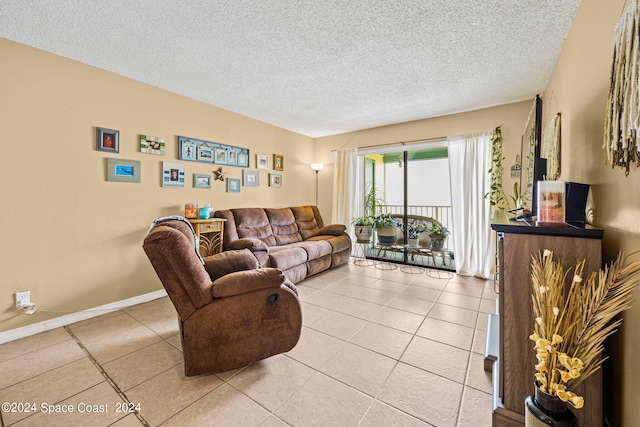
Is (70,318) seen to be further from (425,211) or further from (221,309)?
(425,211)

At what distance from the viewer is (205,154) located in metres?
3.45

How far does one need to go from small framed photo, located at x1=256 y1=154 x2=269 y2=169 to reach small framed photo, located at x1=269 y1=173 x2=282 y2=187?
20cm

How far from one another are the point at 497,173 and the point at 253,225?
3.57m

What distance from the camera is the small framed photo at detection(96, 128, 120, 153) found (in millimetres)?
2537

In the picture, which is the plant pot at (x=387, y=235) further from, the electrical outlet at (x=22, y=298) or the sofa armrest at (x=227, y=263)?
the electrical outlet at (x=22, y=298)

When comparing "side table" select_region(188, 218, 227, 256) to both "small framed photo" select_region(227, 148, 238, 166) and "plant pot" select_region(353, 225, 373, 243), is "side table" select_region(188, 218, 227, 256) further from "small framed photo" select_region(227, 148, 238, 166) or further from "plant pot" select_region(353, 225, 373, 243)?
"plant pot" select_region(353, 225, 373, 243)

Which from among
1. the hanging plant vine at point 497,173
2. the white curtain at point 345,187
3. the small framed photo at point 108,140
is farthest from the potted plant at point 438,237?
the small framed photo at point 108,140

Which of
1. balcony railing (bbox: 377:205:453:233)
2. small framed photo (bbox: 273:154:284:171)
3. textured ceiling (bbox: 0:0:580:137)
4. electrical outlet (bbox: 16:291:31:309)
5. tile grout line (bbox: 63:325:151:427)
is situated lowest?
tile grout line (bbox: 63:325:151:427)

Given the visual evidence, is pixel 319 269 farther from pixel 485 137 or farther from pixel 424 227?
pixel 485 137

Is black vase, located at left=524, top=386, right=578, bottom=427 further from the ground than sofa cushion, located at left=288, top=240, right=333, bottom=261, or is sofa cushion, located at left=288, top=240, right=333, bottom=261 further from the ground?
sofa cushion, located at left=288, top=240, right=333, bottom=261

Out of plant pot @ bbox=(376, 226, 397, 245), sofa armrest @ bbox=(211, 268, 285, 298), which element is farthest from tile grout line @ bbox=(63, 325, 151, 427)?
plant pot @ bbox=(376, 226, 397, 245)

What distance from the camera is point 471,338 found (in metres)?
2.07

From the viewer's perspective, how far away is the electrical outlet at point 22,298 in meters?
2.13

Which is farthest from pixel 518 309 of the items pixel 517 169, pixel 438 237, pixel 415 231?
pixel 415 231
